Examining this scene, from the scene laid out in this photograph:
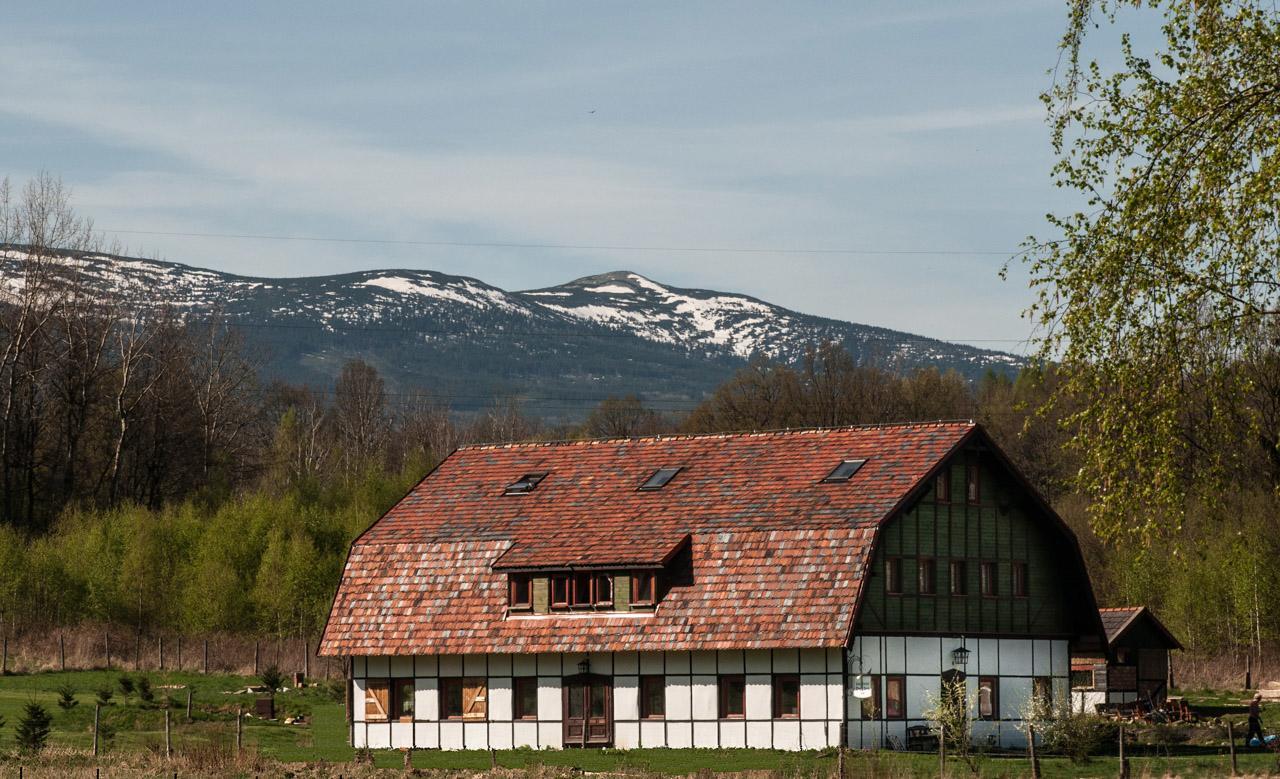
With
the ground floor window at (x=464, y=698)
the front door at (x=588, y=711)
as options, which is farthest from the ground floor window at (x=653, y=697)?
the ground floor window at (x=464, y=698)

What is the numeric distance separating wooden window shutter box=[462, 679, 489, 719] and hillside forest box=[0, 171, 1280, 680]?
20194 millimetres

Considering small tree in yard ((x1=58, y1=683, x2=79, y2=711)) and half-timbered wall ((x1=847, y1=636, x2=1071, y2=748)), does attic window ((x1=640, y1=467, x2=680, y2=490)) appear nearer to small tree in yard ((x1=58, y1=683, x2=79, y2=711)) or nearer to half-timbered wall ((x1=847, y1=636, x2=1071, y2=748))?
half-timbered wall ((x1=847, y1=636, x2=1071, y2=748))

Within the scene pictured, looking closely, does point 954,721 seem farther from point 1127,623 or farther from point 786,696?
point 1127,623

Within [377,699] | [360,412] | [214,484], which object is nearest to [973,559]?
[377,699]

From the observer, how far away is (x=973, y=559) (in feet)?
163

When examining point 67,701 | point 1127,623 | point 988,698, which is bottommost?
point 67,701

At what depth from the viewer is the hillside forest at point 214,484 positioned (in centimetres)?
7212

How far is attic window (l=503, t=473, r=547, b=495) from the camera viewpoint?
5350 centimetres

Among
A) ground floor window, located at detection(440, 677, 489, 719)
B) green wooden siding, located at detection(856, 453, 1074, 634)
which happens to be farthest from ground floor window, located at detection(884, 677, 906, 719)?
ground floor window, located at detection(440, 677, 489, 719)

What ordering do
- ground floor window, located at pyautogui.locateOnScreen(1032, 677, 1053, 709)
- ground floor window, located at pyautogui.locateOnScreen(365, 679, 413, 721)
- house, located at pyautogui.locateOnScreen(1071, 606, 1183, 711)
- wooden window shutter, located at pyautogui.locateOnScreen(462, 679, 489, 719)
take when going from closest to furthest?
wooden window shutter, located at pyautogui.locateOnScreen(462, 679, 489, 719) < ground floor window, located at pyautogui.locateOnScreen(1032, 677, 1053, 709) < ground floor window, located at pyautogui.locateOnScreen(365, 679, 413, 721) < house, located at pyautogui.locateOnScreen(1071, 606, 1183, 711)

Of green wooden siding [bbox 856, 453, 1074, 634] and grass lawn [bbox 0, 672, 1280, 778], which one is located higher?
green wooden siding [bbox 856, 453, 1074, 634]

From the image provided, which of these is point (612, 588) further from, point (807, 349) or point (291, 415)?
point (291, 415)

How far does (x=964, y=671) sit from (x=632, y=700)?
855cm

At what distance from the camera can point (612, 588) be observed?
156ft
